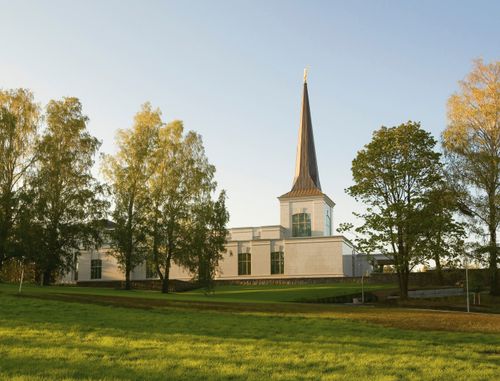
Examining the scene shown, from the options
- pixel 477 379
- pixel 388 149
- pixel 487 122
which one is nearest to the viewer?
pixel 477 379

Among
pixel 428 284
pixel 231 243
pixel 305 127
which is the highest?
pixel 305 127

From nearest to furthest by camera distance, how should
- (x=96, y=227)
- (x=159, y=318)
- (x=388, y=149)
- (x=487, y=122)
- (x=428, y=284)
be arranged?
(x=159, y=318), (x=388, y=149), (x=487, y=122), (x=96, y=227), (x=428, y=284)

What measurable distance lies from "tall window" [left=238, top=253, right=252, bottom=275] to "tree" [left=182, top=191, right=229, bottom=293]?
23.2 meters

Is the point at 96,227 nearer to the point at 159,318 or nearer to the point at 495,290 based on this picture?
the point at 159,318

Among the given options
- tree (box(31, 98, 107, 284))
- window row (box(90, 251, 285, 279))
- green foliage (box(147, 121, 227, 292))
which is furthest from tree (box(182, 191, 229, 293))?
window row (box(90, 251, 285, 279))

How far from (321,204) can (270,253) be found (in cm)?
950

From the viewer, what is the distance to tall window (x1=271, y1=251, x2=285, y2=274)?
6338 centimetres

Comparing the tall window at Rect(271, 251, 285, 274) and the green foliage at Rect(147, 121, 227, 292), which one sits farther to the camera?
the tall window at Rect(271, 251, 285, 274)

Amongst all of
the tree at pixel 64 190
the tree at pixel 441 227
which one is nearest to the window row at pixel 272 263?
the tree at pixel 64 190

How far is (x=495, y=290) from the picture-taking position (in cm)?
3747

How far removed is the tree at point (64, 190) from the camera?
4231 centimetres

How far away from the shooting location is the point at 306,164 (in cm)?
7206

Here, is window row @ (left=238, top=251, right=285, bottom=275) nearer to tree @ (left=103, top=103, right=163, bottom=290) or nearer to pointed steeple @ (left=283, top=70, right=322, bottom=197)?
pointed steeple @ (left=283, top=70, right=322, bottom=197)

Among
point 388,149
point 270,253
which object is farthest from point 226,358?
point 270,253
